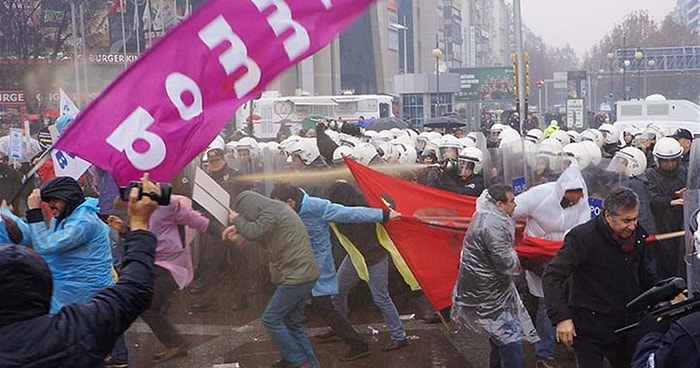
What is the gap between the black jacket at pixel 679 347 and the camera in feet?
9.84

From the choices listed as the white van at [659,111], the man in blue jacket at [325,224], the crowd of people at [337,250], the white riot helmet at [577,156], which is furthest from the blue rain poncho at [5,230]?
the white van at [659,111]

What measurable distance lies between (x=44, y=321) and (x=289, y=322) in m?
3.86

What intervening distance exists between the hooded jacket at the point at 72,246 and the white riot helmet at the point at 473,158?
13.5ft

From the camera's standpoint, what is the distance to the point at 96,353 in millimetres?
2785

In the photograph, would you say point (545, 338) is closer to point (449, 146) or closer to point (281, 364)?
point (281, 364)

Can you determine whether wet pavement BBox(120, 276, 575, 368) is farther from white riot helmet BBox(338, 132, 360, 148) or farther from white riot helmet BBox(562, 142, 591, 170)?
white riot helmet BBox(338, 132, 360, 148)

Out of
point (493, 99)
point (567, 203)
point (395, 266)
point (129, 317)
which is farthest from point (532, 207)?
point (493, 99)

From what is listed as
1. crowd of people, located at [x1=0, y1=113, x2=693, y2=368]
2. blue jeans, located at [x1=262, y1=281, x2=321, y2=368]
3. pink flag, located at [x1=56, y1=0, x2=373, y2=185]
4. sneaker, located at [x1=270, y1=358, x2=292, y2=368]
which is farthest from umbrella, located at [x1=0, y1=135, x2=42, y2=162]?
pink flag, located at [x1=56, y1=0, x2=373, y2=185]

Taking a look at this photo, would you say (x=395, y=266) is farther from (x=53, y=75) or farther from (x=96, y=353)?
(x=53, y=75)

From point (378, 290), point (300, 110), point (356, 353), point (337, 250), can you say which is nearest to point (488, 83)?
point (300, 110)

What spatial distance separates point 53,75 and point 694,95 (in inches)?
1712

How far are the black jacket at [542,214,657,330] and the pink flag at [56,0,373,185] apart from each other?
190 cm

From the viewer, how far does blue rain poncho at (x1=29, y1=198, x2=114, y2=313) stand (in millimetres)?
5680

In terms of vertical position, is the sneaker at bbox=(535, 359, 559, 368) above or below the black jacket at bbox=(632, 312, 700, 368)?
below
